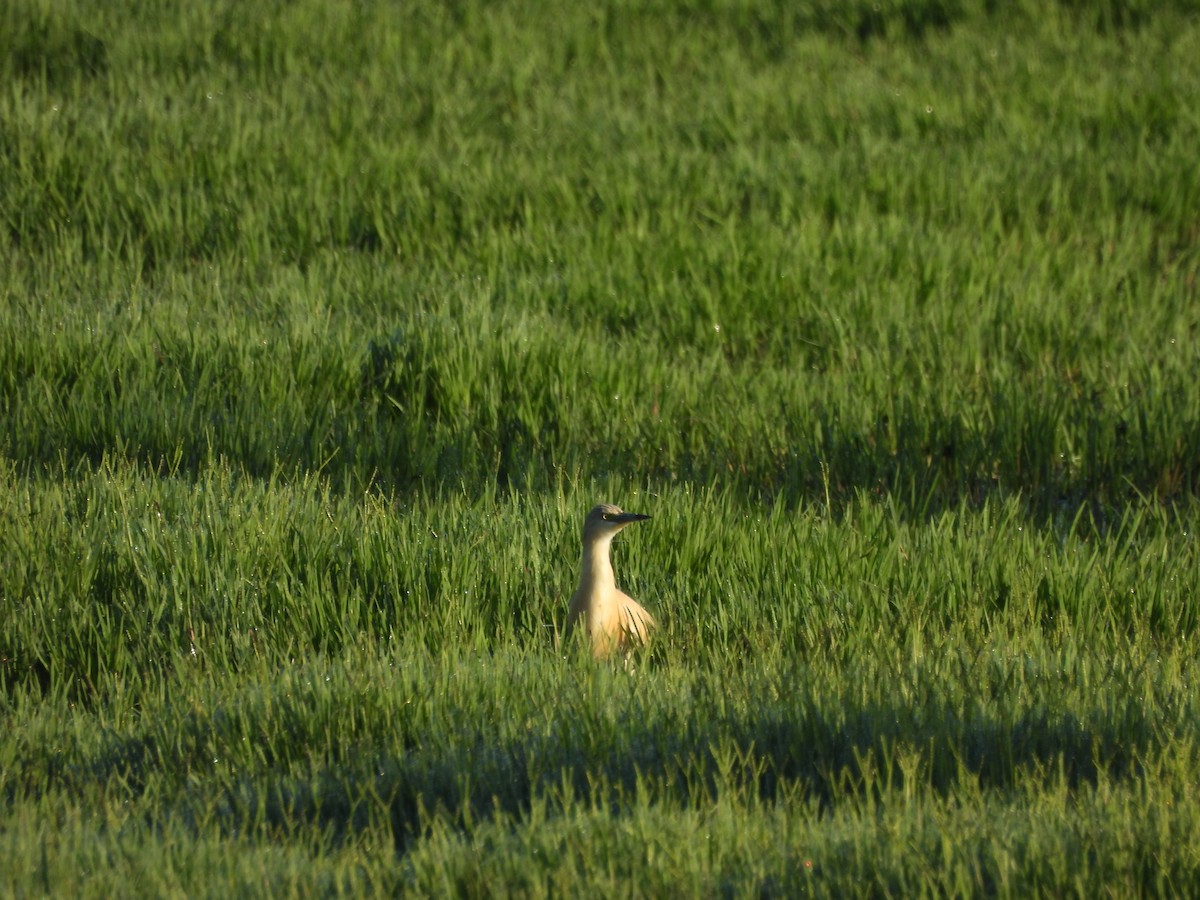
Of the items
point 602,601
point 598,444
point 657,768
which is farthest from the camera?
point 598,444

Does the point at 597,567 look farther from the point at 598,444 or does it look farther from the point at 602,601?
the point at 598,444

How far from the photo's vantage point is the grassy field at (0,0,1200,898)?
3285 mm

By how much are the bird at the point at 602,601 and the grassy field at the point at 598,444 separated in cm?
14

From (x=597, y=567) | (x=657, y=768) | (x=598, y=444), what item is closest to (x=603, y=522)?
(x=597, y=567)

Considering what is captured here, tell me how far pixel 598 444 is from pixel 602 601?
183 cm

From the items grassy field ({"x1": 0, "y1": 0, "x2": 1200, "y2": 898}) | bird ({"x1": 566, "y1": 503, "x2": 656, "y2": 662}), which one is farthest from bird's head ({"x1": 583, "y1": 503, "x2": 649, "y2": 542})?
grassy field ({"x1": 0, "y1": 0, "x2": 1200, "y2": 898})

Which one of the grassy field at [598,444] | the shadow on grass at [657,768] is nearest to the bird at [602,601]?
the grassy field at [598,444]

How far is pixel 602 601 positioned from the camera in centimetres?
412

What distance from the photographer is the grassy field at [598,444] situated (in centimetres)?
329

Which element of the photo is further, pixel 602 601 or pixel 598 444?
pixel 598 444

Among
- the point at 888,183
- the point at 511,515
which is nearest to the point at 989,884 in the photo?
the point at 511,515

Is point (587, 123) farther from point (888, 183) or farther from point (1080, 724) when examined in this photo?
point (1080, 724)

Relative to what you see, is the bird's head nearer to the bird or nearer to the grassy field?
the bird

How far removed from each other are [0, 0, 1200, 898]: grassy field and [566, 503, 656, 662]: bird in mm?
141
